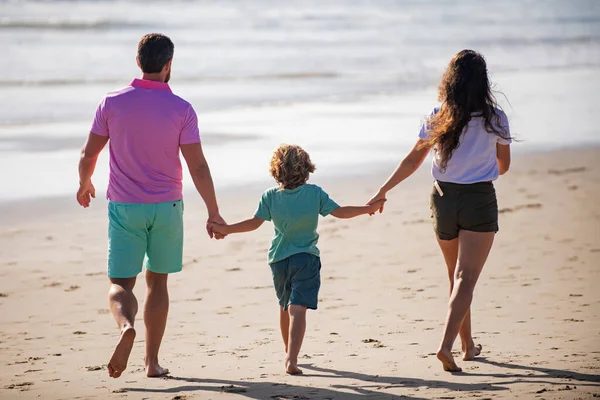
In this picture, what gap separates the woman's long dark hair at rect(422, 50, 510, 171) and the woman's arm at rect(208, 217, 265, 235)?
107 centimetres

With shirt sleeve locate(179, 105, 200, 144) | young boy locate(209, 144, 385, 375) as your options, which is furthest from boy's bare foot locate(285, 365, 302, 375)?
shirt sleeve locate(179, 105, 200, 144)

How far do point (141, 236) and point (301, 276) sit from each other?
2.94ft

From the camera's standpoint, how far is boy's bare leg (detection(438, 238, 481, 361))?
5.23 meters

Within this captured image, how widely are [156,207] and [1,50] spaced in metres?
25.4

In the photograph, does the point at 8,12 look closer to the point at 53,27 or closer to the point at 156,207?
the point at 53,27

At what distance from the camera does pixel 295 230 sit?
201 inches

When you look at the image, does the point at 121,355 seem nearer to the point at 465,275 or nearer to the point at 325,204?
the point at 325,204

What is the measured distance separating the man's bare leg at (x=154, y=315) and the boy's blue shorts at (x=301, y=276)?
0.66 meters

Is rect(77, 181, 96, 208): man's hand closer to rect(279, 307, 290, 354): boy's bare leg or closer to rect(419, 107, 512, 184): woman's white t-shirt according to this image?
rect(279, 307, 290, 354): boy's bare leg

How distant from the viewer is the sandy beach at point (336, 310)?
4.96 meters

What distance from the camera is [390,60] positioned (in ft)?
87.0

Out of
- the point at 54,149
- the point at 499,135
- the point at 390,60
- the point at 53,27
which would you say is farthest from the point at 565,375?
the point at 53,27

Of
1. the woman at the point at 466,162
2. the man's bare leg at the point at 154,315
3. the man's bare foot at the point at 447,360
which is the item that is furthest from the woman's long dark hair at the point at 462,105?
the man's bare leg at the point at 154,315

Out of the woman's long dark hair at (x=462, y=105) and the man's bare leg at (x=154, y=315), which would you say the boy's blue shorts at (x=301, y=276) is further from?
the woman's long dark hair at (x=462, y=105)
